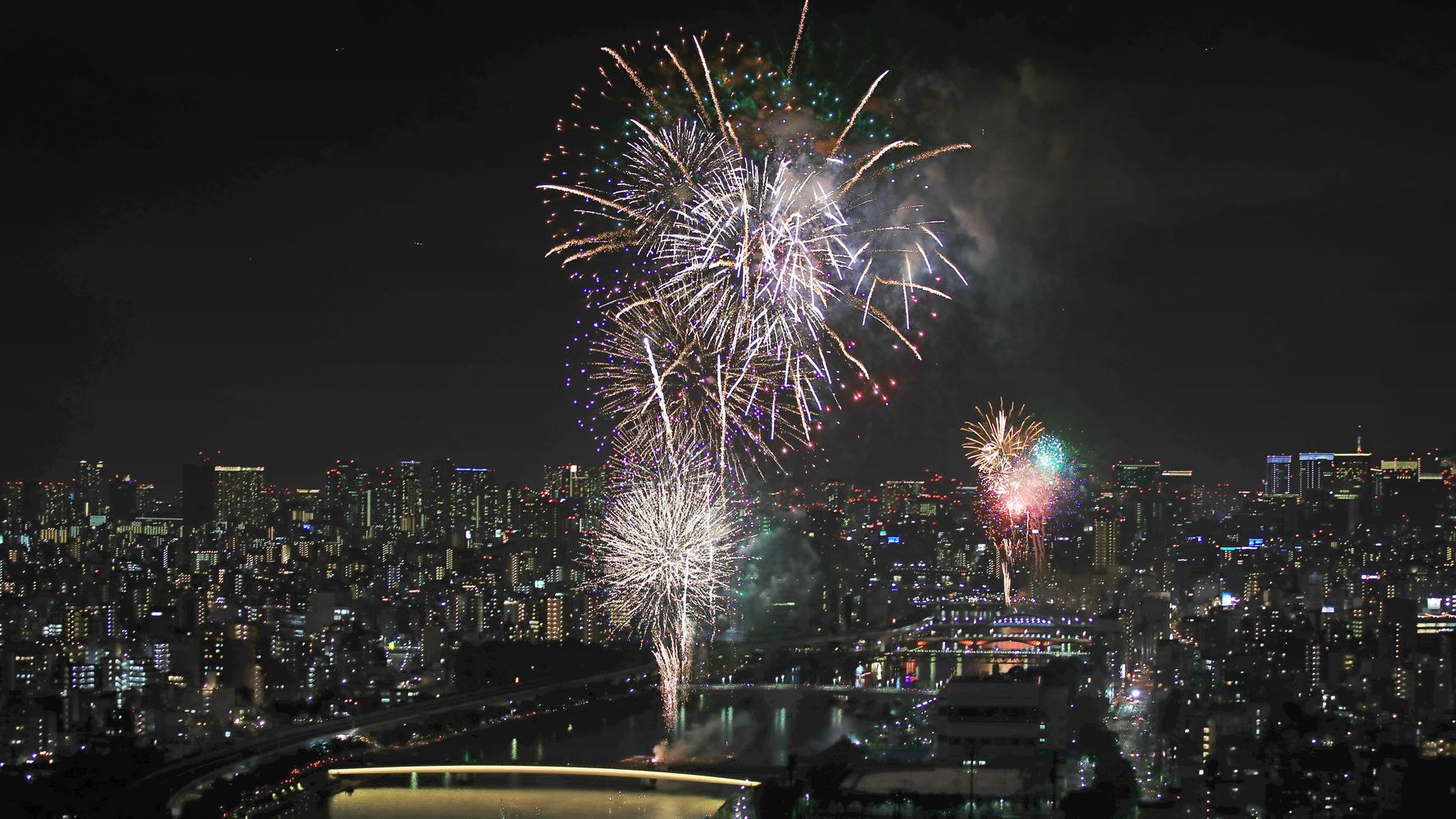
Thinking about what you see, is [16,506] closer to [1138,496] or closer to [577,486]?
[577,486]

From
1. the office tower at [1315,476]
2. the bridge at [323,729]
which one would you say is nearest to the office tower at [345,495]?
the bridge at [323,729]

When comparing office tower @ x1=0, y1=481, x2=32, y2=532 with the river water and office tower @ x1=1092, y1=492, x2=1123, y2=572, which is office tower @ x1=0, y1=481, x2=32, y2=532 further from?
office tower @ x1=1092, y1=492, x2=1123, y2=572

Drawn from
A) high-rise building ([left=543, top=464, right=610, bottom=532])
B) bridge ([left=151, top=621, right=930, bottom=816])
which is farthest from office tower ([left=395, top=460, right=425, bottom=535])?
bridge ([left=151, top=621, right=930, bottom=816])

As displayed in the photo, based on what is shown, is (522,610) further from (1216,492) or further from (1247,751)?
(1247,751)

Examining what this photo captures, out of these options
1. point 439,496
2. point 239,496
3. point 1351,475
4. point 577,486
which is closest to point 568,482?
point 577,486

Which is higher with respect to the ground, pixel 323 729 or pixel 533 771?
pixel 323 729

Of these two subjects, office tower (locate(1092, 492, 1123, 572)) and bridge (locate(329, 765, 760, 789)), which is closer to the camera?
bridge (locate(329, 765, 760, 789))


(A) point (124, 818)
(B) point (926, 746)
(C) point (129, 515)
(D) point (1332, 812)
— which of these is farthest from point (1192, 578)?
(C) point (129, 515)
